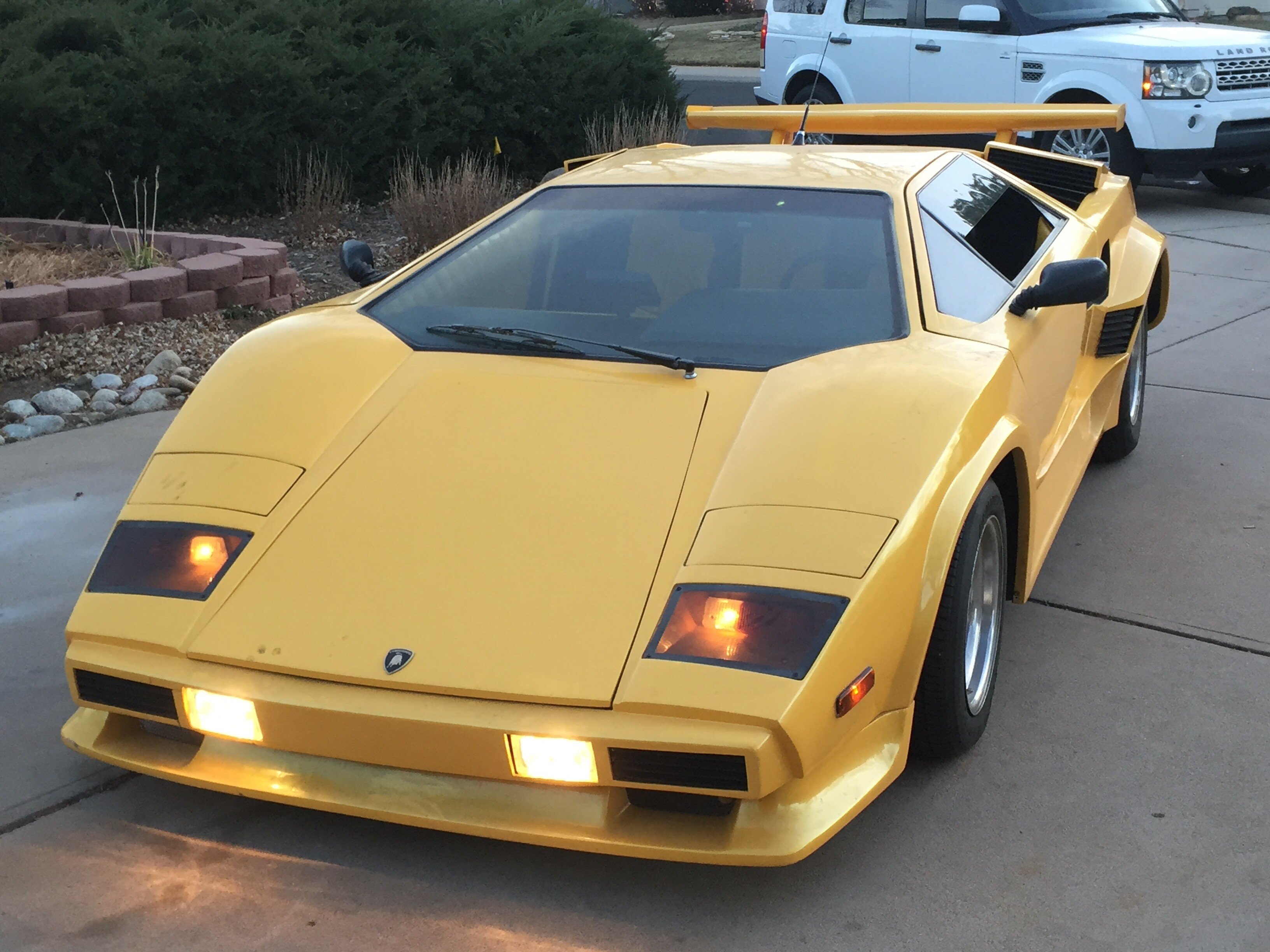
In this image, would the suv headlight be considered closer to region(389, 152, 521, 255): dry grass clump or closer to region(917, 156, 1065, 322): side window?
region(389, 152, 521, 255): dry grass clump

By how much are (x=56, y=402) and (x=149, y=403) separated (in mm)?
356

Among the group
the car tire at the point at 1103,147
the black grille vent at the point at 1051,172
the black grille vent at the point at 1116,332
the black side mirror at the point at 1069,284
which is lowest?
the black grille vent at the point at 1116,332

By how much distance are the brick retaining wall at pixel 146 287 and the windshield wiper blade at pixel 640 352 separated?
11.2 ft

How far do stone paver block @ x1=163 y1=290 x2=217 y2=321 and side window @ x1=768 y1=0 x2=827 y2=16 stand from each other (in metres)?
6.46

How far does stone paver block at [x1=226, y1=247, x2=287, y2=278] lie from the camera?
648 centimetres

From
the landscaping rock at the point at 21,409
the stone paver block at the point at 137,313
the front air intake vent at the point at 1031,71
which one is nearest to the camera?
the landscaping rock at the point at 21,409

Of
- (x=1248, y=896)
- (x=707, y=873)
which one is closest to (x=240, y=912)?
(x=707, y=873)

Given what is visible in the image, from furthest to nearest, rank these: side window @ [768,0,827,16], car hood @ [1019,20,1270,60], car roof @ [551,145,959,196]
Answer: side window @ [768,0,827,16]
car hood @ [1019,20,1270,60]
car roof @ [551,145,959,196]

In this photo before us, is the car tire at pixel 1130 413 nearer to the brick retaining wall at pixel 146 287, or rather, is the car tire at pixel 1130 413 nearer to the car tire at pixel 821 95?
the brick retaining wall at pixel 146 287

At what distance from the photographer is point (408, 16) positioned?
9.76 meters

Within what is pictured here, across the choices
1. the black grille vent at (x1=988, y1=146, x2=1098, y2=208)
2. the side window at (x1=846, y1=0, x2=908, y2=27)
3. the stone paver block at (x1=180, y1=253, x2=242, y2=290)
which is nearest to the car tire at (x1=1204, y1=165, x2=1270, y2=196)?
the side window at (x1=846, y1=0, x2=908, y2=27)

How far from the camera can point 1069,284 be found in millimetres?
3236

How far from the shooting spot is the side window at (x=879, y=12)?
33.5ft

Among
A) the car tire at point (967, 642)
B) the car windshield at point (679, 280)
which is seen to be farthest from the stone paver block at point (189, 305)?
the car tire at point (967, 642)
